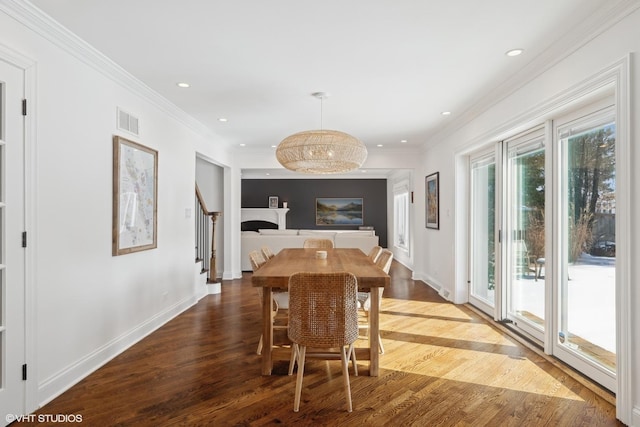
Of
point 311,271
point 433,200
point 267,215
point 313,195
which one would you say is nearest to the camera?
point 311,271

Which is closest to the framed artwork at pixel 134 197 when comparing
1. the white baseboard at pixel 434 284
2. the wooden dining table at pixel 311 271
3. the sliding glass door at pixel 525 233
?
the wooden dining table at pixel 311 271

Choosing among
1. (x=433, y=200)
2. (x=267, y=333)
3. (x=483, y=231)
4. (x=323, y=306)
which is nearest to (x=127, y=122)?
(x=267, y=333)

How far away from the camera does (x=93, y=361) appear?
2.82 metres

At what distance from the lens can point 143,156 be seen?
3543 millimetres

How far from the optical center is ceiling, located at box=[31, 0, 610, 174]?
7.22 ft

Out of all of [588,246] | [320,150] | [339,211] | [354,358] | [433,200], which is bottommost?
[354,358]

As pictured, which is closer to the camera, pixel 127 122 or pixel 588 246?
pixel 588 246

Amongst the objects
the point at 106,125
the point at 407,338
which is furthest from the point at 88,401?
the point at 407,338

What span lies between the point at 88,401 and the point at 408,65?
342 centimetres

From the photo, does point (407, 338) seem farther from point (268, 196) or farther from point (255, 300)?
point (268, 196)

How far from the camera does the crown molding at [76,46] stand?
2139 mm

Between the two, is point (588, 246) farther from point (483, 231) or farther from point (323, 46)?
point (323, 46)

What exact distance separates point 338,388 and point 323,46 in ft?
8.16

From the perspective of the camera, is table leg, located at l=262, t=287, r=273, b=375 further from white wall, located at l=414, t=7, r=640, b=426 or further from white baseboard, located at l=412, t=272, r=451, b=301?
white baseboard, located at l=412, t=272, r=451, b=301
